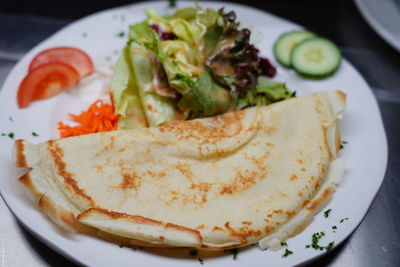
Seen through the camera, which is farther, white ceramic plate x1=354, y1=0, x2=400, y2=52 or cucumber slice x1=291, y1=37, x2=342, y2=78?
white ceramic plate x1=354, y1=0, x2=400, y2=52

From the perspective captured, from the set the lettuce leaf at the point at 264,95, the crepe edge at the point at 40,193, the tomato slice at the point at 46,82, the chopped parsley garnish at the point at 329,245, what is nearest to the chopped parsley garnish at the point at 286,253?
the chopped parsley garnish at the point at 329,245

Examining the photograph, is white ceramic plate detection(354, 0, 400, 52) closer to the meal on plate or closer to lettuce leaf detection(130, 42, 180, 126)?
the meal on plate

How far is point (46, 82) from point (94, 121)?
1.72 feet

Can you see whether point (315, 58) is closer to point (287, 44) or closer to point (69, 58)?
point (287, 44)

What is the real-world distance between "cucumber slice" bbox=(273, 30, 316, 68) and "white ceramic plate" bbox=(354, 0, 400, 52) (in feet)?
2.69

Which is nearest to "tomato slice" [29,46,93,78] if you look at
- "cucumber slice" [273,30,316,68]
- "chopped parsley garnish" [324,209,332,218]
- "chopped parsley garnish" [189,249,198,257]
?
"cucumber slice" [273,30,316,68]

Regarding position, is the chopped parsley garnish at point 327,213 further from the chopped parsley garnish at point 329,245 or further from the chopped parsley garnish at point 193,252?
the chopped parsley garnish at point 193,252

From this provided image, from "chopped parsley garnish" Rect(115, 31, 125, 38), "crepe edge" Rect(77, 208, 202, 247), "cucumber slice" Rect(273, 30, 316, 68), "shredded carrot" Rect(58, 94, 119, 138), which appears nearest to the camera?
"crepe edge" Rect(77, 208, 202, 247)

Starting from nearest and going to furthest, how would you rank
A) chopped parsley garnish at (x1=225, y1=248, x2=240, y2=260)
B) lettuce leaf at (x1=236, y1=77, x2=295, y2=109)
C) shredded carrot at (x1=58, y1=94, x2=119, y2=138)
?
1. chopped parsley garnish at (x1=225, y1=248, x2=240, y2=260)
2. shredded carrot at (x1=58, y1=94, x2=119, y2=138)
3. lettuce leaf at (x1=236, y1=77, x2=295, y2=109)

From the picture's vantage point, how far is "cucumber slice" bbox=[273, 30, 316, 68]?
3.92 m

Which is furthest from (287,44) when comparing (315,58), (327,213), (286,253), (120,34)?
(286,253)

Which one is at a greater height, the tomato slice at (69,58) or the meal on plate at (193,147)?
the tomato slice at (69,58)

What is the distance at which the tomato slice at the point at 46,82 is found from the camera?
3.39 m

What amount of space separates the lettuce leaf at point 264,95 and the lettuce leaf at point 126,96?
2.43ft
